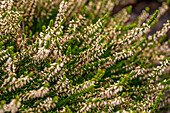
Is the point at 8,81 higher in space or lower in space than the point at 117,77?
higher

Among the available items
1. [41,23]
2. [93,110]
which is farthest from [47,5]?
[93,110]

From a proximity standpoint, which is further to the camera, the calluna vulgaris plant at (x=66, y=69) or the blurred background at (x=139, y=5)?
the blurred background at (x=139, y=5)

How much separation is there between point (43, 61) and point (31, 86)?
0.25 m

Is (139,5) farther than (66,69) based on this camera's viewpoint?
Yes

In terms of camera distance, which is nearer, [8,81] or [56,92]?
[8,81]

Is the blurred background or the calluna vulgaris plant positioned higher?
the blurred background

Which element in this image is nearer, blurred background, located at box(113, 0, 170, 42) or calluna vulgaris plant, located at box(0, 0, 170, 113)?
calluna vulgaris plant, located at box(0, 0, 170, 113)

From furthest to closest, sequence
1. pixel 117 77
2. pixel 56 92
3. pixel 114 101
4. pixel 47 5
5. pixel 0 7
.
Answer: pixel 47 5
pixel 117 77
pixel 0 7
pixel 56 92
pixel 114 101

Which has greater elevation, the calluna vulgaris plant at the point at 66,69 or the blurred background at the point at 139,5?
the blurred background at the point at 139,5

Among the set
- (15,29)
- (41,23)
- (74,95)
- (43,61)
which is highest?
(41,23)

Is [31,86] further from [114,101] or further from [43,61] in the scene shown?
[114,101]

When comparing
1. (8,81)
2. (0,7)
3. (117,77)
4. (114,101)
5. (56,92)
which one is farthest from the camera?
(117,77)

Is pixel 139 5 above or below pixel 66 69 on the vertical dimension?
above

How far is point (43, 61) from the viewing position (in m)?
1.64
